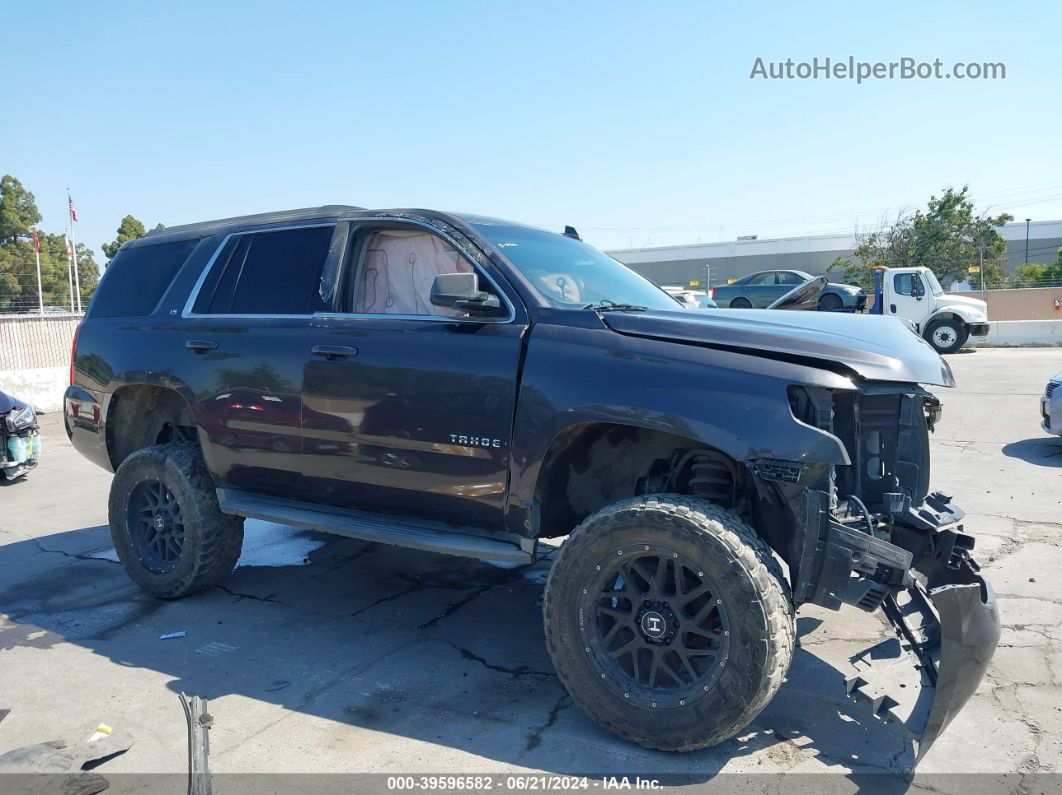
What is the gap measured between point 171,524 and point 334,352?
5.87ft

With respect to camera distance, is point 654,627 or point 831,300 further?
point 831,300

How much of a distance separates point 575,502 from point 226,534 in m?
2.35

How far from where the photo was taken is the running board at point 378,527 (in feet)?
12.3

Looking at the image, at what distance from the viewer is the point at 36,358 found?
15.6 m

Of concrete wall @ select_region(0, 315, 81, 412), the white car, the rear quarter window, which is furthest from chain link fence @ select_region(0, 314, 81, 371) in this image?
the white car

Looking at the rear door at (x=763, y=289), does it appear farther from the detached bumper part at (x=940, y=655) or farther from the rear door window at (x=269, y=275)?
the detached bumper part at (x=940, y=655)

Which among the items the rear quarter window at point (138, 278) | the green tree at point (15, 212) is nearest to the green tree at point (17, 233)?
the green tree at point (15, 212)

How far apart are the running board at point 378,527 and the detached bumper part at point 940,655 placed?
151 centimetres

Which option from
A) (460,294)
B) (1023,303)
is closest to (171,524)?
(460,294)

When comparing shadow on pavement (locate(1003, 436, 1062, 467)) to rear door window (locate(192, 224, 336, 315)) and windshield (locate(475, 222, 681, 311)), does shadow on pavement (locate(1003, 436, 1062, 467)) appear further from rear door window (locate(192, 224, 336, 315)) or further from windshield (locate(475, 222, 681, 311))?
rear door window (locate(192, 224, 336, 315))

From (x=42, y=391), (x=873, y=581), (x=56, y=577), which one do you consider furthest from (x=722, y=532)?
(x=42, y=391)

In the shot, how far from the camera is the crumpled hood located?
3.16m

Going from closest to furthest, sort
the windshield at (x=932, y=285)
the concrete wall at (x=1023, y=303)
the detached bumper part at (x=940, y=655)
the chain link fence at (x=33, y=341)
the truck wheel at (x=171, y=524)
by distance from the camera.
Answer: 1. the detached bumper part at (x=940, y=655)
2. the truck wheel at (x=171, y=524)
3. the chain link fence at (x=33, y=341)
4. the windshield at (x=932, y=285)
5. the concrete wall at (x=1023, y=303)

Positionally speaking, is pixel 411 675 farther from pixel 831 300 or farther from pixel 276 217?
pixel 831 300
